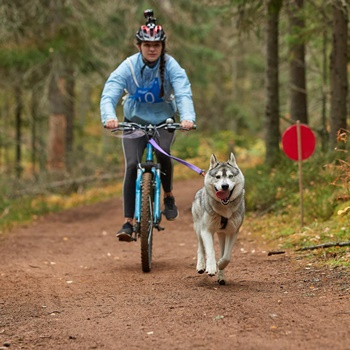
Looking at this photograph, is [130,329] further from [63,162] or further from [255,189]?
[63,162]

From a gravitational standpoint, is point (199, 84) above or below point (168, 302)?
above

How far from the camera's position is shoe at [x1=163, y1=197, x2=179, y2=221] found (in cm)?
815

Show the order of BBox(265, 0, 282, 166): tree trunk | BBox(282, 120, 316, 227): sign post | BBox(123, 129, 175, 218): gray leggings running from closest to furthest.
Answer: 1. BBox(123, 129, 175, 218): gray leggings
2. BBox(282, 120, 316, 227): sign post
3. BBox(265, 0, 282, 166): tree trunk

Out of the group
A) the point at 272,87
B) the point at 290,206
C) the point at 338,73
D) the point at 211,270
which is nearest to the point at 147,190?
the point at 211,270

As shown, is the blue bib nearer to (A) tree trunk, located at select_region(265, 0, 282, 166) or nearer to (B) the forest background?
(B) the forest background

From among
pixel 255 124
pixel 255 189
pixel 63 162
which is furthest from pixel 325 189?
pixel 255 124

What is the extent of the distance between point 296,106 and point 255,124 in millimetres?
19420

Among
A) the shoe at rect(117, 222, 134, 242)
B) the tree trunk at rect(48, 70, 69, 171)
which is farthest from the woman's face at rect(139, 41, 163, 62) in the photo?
the tree trunk at rect(48, 70, 69, 171)

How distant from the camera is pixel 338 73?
12031 mm

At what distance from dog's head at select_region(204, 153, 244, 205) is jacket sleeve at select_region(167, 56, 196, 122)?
1.16 m

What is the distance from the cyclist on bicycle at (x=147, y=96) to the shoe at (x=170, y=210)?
0.01 meters

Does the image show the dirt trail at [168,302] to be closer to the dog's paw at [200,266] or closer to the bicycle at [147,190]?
the dog's paw at [200,266]

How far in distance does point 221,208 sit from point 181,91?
175cm

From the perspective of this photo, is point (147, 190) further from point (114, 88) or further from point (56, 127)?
point (56, 127)
